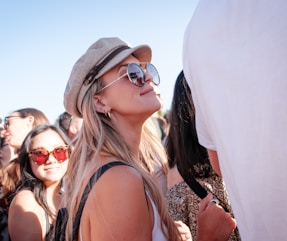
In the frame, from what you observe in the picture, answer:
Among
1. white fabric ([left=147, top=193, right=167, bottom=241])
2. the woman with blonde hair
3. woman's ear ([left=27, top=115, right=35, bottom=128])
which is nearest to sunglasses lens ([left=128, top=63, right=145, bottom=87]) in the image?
the woman with blonde hair

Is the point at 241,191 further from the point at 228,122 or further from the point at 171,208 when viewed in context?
the point at 171,208

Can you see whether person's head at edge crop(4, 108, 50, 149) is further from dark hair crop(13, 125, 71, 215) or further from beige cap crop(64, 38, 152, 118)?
beige cap crop(64, 38, 152, 118)

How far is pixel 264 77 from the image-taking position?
0.90 meters

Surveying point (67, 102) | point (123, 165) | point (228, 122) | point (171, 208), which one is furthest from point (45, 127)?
point (228, 122)

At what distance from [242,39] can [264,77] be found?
120mm

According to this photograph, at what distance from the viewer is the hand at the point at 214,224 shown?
178cm

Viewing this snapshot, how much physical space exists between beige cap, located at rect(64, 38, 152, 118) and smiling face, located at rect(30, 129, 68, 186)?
1291 millimetres

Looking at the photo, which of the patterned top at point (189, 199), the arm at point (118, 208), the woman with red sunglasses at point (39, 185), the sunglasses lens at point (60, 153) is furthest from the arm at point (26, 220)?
the arm at point (118, 208)

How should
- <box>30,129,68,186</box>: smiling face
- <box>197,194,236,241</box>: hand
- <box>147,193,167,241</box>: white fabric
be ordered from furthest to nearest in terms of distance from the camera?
1. <box>30,129,68,186</box>: smiling face
2. <box>197,194,236,241</box>: hand
3. <box>147,193,167,241</box>: white fabric

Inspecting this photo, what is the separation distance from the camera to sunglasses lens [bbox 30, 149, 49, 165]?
3.19 meters

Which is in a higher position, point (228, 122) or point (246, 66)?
point (246, 66)

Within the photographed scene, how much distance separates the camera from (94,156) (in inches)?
66.1

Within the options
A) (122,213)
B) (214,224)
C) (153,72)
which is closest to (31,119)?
(153,72)

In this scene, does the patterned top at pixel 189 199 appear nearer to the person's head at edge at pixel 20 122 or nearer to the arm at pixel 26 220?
the arm at pixel 26 220
